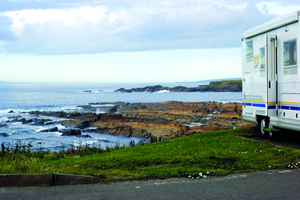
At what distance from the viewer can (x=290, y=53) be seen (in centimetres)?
952

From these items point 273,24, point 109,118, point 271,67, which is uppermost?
point 273,24

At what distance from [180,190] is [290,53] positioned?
6.31 metres

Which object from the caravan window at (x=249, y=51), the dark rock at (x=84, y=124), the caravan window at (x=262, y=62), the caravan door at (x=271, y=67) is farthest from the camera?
the dark rock at (x=84, y=124)

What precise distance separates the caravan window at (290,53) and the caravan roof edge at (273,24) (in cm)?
68

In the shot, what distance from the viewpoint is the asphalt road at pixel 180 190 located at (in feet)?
17.4

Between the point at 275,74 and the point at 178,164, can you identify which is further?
the point at 275,74

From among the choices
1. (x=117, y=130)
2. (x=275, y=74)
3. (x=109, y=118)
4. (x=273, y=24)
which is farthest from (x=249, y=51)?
(x=109, y=118)

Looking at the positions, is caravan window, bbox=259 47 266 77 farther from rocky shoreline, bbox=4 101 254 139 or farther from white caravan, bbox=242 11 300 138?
rocky shoreline, bbox=4 101 254 139

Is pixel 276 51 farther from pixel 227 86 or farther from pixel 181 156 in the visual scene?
pixel 227 86

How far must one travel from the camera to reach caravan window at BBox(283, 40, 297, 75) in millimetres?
9312

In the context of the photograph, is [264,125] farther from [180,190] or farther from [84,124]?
[84,124]

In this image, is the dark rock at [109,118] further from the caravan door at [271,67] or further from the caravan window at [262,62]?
the caravan door at [271,67]

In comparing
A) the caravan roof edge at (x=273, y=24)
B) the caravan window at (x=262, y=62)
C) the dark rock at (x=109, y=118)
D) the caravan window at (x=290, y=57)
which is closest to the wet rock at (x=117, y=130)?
the dark rock at (x=109, y=118)

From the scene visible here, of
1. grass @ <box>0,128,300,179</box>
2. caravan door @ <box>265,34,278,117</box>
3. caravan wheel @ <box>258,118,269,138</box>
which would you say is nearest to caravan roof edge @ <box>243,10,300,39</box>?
caravan door @ <box>265,34,278,117</box>
